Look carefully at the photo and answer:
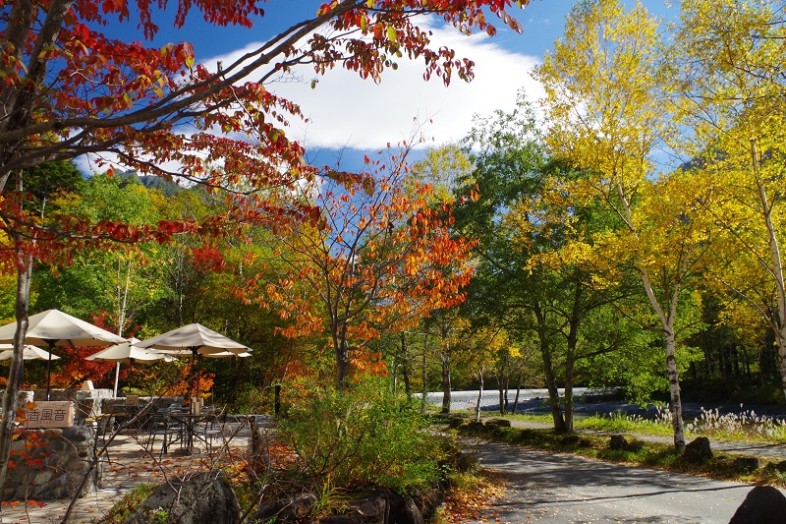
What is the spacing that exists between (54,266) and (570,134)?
1079cm

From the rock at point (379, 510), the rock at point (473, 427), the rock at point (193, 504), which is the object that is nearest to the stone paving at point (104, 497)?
the rock at point (193, 504)

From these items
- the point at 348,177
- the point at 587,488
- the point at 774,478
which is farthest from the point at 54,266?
the point at 774,478

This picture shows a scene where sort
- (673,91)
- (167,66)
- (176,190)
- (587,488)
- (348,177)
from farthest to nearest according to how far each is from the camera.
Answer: (176,190), (673,91), (587,488), (348,177), (167,66)

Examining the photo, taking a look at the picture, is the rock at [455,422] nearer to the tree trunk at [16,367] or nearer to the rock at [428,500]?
the rock at [428,500]

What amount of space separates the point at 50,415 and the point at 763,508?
7.81 metres

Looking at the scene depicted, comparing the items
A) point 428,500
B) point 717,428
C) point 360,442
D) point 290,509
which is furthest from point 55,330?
point 717,428

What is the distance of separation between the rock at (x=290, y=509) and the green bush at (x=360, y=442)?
267 millimetres

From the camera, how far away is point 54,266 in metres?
5.50

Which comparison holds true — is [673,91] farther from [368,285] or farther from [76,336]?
[76,336]

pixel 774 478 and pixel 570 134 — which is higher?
pixel 570 134

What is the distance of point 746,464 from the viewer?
10383 millimetres

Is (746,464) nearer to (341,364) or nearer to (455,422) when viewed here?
(341,364)

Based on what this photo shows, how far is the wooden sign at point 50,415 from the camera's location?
22.4 feet

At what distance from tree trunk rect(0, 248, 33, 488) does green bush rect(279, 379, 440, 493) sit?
271 centimetres
